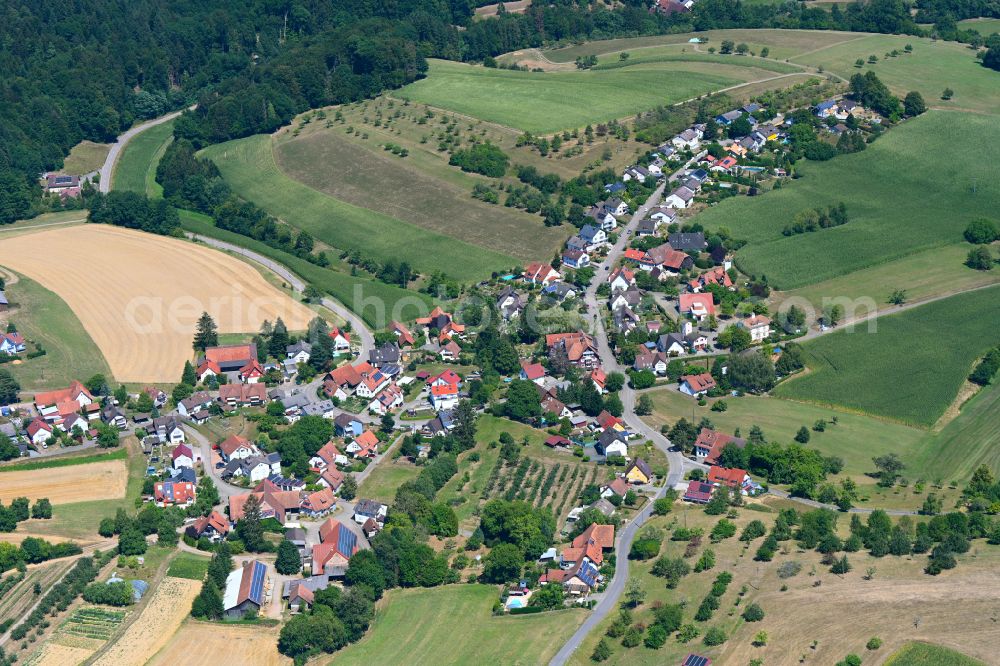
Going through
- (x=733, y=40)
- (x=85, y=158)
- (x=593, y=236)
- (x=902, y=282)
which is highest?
(x=733, y=40)

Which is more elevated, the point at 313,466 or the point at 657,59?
the point at 657,59

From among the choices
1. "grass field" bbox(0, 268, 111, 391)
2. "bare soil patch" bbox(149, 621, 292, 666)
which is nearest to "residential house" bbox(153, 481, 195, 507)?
"bare soil patch" bbox(149, 621, 292, 666)

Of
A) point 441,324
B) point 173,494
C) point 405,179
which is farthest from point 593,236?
point 173,494

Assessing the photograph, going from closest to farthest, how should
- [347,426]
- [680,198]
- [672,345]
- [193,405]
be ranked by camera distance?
[347,426]
[193,405]
[672,345]
[680,198]

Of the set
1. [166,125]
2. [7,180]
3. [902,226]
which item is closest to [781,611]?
[902,226]

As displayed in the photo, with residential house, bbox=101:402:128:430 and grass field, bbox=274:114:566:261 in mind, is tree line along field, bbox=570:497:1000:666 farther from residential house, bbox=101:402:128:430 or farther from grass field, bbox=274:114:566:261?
grass field, bbox=274:114:566:261

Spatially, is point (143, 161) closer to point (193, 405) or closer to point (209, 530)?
point (193, 405)

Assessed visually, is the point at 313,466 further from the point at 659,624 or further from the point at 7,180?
the point at 7,180

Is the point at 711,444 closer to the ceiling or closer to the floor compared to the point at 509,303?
closer to the floor

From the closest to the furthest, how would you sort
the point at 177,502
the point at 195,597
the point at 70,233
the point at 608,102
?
1. the point at 195,597
2. the point at 177,502
3. the point at 70,233
4. the point at 608,102
